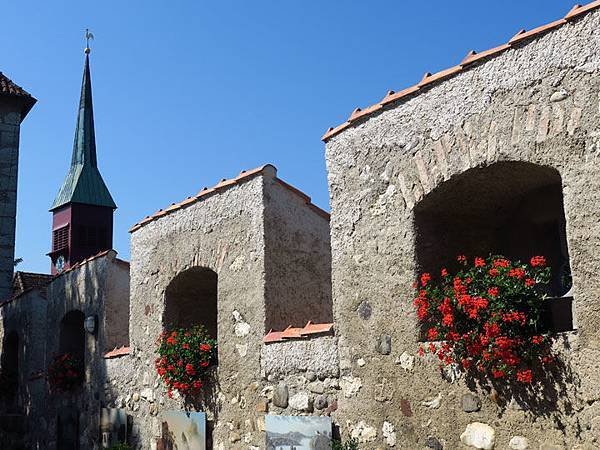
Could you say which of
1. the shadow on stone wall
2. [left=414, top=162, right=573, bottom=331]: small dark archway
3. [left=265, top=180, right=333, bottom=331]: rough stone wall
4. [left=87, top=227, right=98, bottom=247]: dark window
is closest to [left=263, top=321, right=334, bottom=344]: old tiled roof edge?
[left=265, top=180, right=333, bottom=331]: rough stone wall

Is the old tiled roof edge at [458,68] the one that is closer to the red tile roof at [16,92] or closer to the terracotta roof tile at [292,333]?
the terracotta roof tile at [292,333]

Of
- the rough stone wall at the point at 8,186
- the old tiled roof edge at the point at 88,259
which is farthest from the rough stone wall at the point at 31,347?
the rough stone wall at the point at 8,186

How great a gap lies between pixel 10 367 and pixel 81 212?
51.5ft

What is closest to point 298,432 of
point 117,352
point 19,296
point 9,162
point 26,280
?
point 117,352

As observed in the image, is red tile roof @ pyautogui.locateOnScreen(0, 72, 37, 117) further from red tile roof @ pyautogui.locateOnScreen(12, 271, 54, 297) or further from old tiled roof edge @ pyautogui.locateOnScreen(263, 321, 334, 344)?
old tiled roof edge @ pyautogui.locateOnScreen(263, 321, 334, 344)

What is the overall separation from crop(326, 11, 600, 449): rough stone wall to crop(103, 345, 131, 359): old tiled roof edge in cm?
402

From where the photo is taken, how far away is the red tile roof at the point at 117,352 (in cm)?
911

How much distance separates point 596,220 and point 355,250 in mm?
2119

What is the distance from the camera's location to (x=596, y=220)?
434cm

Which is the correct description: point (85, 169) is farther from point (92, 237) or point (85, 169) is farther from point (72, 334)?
point (72, 334)

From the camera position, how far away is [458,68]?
17.3 ft

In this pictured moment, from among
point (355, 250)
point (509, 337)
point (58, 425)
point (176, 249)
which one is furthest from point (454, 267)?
point (58, 425)

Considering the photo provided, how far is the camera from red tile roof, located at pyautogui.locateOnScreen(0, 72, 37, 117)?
1495cm

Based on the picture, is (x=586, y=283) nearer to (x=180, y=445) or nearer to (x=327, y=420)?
(x=327, y=420)
